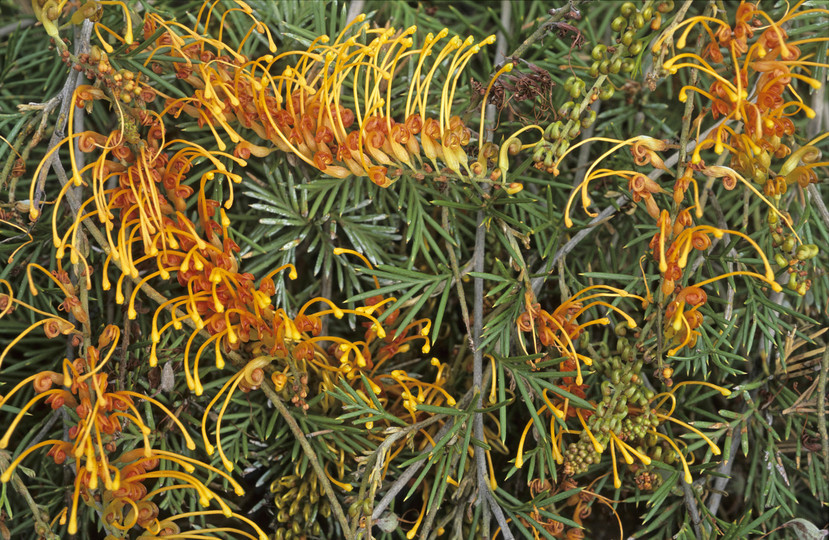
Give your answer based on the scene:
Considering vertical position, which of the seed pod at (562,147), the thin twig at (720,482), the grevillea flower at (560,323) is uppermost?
the seed pod at (562,147)

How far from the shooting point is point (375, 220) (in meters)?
0.55

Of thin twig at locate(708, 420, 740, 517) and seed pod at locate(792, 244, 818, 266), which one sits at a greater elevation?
seed pod at locate(792, 244, 818, 266)

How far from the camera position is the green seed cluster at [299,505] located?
500 millimetres

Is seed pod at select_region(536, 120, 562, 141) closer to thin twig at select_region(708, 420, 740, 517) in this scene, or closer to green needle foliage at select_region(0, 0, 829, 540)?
green needle foliage at select_region(0, 0, 829, 540)

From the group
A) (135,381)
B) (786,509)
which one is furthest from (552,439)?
(135,381)

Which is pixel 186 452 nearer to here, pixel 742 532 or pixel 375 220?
pixel 375 220

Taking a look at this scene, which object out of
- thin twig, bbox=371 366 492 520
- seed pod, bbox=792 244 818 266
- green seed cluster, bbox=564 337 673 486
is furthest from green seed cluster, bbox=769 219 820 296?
thin twig, bbox=371 366 492 520

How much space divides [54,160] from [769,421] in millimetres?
582

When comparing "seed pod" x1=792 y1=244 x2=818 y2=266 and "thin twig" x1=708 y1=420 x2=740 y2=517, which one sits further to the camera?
"thin twig" x1=708 y1=420 x2=740 y2=517

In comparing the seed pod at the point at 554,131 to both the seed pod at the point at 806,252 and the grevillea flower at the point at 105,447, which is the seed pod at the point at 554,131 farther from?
the grevillea flower at the point at 105,447

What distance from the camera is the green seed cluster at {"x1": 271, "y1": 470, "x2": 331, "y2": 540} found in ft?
1.64

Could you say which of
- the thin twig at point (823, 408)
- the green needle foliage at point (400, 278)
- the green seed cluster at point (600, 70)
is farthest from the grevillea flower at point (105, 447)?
the thin twig at point (823, 408)

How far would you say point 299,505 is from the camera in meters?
0.51

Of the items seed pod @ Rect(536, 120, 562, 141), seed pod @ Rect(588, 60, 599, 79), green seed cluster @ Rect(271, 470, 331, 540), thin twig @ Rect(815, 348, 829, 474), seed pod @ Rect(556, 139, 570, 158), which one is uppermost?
seed pod @ Rect(588, 60, 599, 79)
